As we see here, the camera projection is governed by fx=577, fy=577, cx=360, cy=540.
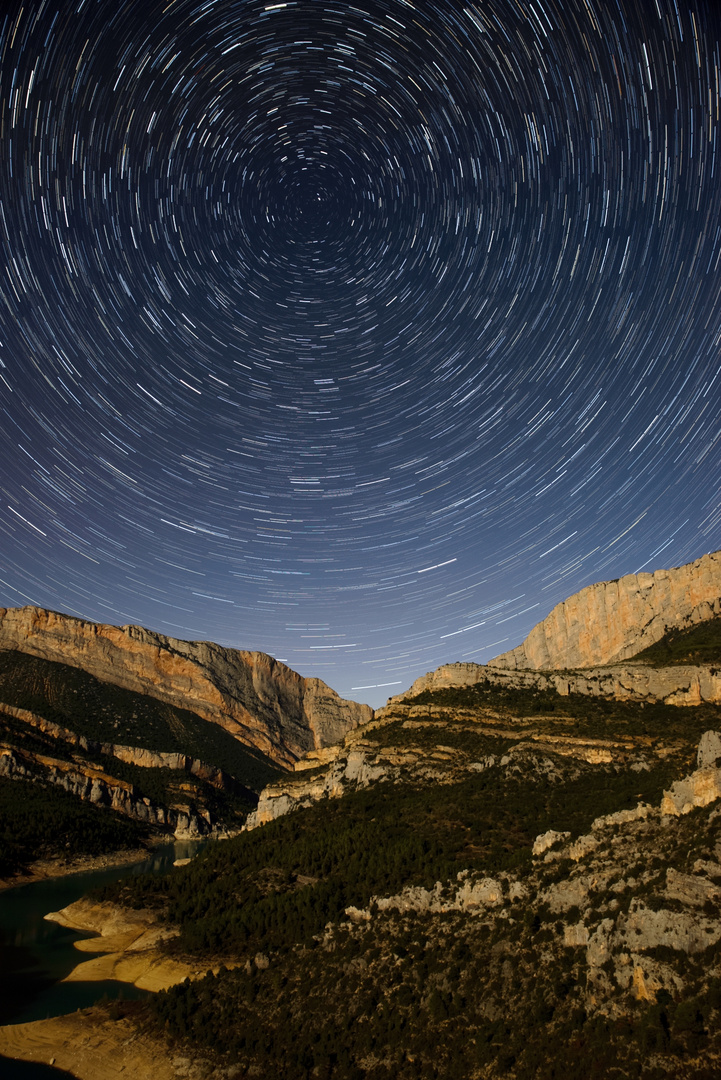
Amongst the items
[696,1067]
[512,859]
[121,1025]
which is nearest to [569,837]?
[512,859]

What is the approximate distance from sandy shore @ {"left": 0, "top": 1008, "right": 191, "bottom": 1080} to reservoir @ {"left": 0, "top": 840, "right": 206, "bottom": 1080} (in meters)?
1.06

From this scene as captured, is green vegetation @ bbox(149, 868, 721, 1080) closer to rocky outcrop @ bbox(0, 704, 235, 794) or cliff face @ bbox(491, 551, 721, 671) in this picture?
cliff face @ bbox(491, 551, 721, 671)

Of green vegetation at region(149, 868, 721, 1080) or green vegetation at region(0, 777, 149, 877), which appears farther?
green vegetation at region(0, 777, 149, 877)

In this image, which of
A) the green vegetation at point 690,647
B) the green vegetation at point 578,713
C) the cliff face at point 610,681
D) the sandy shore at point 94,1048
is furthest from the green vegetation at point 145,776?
the green vegetation at point 690,647

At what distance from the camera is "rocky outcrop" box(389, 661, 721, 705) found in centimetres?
7988

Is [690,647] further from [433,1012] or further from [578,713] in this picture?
[433,1012]

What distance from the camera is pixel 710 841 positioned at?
27.9 meters

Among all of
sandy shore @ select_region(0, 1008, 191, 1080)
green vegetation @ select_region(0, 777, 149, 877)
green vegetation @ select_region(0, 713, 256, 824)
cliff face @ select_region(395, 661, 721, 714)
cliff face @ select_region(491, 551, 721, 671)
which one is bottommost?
sandy shore @ select_region(0, 1008, 191, 1080)

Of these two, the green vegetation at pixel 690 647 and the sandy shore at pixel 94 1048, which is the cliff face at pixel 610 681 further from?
the sandy shore at pixel 94 1048

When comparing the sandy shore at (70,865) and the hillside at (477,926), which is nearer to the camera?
the hillside at (477,926)

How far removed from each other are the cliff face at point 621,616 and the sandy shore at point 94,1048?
4690 inches

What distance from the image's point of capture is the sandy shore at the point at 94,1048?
3259cm

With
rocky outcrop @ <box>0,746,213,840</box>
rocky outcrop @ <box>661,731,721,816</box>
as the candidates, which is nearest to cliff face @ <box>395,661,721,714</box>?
rocky outcrop @ <box>661,731,721,816</box>

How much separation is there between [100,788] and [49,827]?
112 feet
